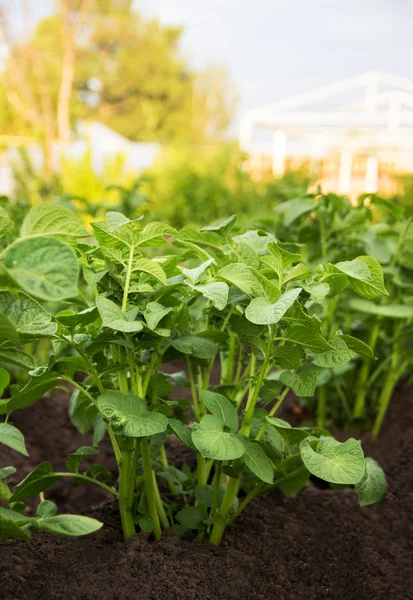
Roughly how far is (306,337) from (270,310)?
116 millimetres

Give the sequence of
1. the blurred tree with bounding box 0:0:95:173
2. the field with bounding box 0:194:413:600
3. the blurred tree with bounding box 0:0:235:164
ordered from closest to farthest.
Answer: the field with bounding box 0:194:413:600
the blurred tree with bounding box 0:0:95:173
the blurred tree with bounding box 0:0:235:164

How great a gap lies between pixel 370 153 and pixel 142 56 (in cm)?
1651

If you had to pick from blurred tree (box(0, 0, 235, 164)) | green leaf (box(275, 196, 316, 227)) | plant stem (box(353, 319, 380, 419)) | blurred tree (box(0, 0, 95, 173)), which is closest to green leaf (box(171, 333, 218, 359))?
green leaf (box(275, 196, 316, 227))

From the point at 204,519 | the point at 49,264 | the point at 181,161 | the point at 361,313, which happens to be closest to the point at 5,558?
the point at 204,519

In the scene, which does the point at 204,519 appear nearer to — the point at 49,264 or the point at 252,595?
the point at 252,595

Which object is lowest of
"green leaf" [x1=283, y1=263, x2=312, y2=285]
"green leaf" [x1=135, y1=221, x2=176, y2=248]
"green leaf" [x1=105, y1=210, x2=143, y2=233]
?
"green leaf" [x1=283, y1=263, x2=312, y2=285]

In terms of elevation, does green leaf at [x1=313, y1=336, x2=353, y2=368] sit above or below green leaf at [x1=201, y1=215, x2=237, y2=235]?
below

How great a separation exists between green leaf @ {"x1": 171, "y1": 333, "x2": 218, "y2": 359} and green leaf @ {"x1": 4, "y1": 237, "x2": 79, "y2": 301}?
33 centimetres

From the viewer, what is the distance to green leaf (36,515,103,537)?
0.74m

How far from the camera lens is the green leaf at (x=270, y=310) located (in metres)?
0.83

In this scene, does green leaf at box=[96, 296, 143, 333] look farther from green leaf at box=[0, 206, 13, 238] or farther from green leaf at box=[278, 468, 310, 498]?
green leaf at box=[278, 468, 310, 498]

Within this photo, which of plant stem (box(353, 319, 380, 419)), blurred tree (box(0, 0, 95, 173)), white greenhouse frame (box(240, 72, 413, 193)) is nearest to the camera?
plant stem (box(353, 319, 380, 419))

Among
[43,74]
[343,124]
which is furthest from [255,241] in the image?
[43,74]

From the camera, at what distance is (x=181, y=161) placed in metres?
7.88
